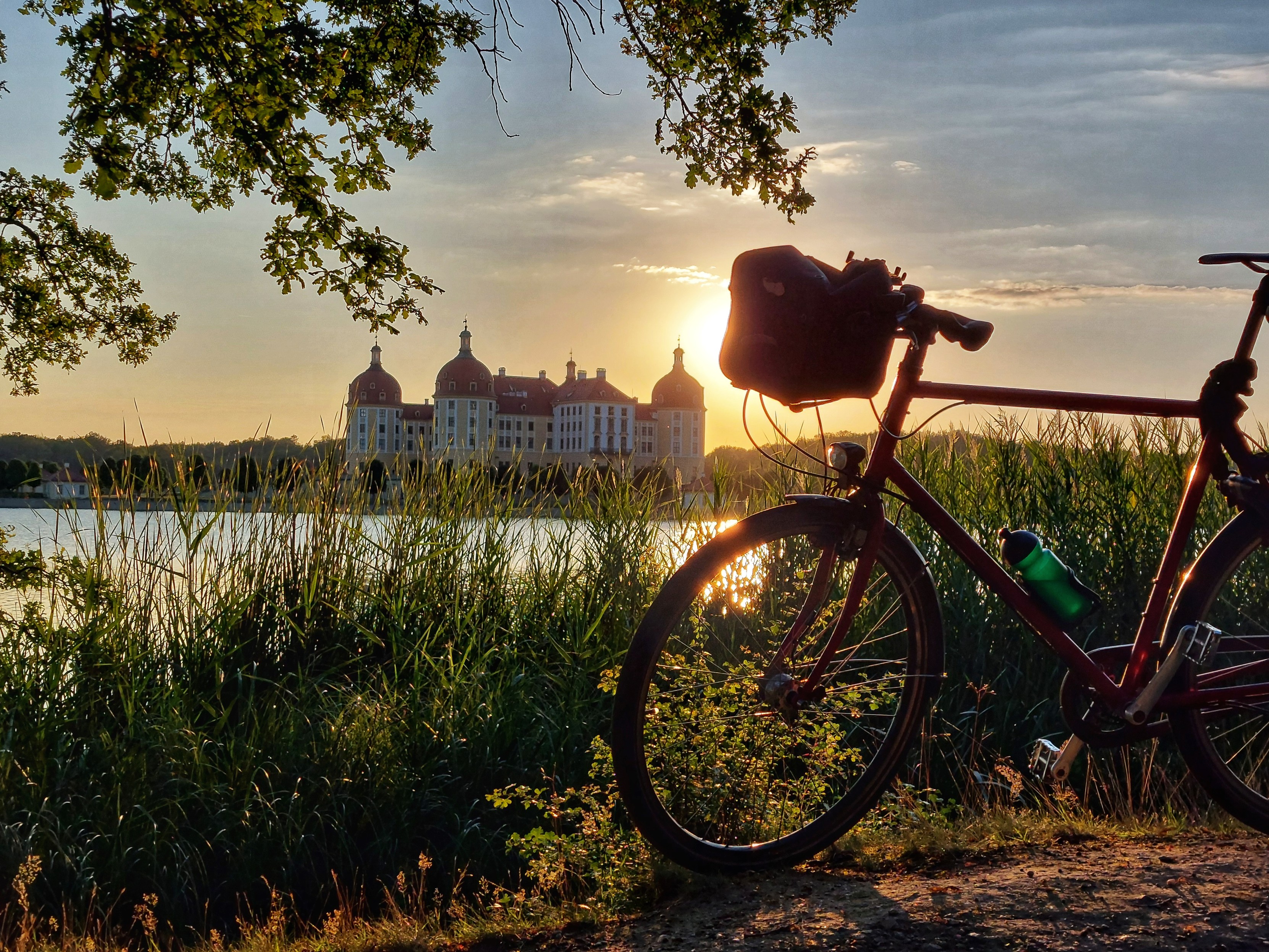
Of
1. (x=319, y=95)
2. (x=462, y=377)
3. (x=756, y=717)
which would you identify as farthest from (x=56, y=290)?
(x=462, y=377)

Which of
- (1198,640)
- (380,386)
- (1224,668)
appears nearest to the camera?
(1198,640)

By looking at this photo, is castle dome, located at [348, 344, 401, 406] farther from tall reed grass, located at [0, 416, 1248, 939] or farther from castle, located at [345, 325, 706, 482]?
tall reed grass, located at [0, 416, 1248, 939]

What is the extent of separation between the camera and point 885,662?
91.4 inches

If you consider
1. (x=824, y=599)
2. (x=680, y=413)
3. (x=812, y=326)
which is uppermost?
(x=680, y=413)

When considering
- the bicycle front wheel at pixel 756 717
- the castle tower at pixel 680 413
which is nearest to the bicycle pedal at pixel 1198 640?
the bicycle front wheel at pixel 756 717

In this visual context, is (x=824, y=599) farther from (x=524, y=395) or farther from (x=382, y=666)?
(x=524, y=395)

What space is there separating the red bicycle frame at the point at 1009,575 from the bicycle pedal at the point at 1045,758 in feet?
0.53

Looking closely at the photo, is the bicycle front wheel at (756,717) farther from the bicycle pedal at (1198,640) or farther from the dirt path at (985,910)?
the bicycle pedal at (1198,640)

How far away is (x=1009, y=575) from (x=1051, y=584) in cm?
9

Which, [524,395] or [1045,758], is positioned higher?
[524,395]

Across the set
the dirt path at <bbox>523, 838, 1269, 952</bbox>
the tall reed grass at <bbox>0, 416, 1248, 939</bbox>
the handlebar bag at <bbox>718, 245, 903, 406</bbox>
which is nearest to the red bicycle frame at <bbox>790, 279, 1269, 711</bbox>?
the handlebar bag at <bbox>718, 245, 903, 406</bbox>

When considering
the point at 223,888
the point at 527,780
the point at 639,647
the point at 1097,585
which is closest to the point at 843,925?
the point at 639,647

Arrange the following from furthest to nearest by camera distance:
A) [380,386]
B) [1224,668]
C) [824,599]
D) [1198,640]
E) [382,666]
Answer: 1. [380,386]
2. [382,666]
3. [1224,668]
4. [1198,640]
5. [824,599]

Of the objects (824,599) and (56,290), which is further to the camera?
(56,290)
